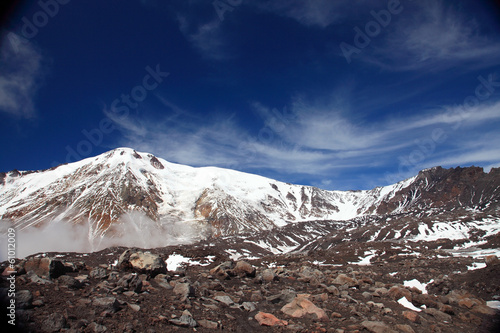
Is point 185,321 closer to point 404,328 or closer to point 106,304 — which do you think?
point 106,304

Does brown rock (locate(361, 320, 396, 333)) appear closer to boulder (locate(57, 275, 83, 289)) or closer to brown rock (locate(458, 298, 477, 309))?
brown rock (locate(458, 298, 477, 309))

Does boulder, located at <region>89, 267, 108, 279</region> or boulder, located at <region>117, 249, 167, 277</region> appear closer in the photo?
boulder, located at <region>89, 267, 108, 279</region>

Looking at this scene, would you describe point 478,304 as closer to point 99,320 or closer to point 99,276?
point 99,320

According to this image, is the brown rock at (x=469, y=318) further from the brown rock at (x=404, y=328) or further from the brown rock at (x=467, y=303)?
the brown rock at (x=404, y=328)

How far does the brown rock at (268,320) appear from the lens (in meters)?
10.7

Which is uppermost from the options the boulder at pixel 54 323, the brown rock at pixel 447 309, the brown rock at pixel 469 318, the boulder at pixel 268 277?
the boulder at pixel 54 323

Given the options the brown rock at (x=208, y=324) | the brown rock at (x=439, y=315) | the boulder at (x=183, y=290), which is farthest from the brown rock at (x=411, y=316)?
the boulder at (x=183, y=290)

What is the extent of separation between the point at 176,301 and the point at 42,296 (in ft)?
15.8

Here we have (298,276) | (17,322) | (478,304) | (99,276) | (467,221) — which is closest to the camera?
(17,322)

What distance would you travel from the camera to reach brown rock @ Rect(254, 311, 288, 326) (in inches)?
420

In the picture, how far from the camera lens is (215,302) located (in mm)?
12062

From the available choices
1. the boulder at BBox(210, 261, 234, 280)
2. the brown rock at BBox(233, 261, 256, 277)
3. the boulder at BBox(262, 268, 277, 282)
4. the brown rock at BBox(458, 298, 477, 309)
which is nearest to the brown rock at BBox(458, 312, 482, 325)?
the brown rock at BBox(458, 298, 477, 309)

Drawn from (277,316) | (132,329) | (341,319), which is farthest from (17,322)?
(341,319)

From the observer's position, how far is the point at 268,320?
10.9 metres
